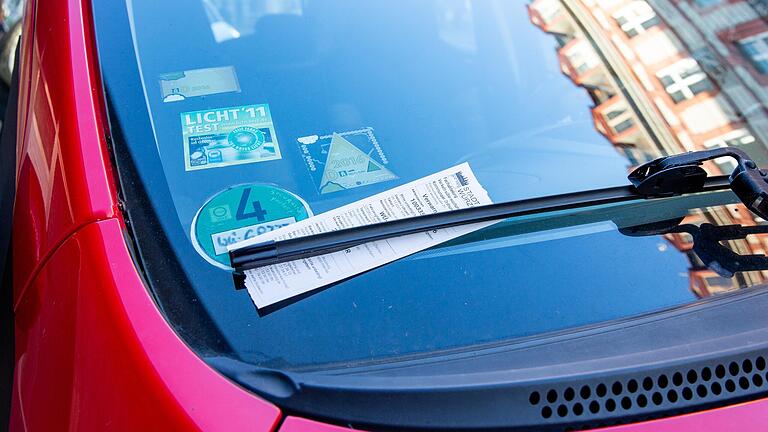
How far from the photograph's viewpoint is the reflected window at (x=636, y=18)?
1781 mm

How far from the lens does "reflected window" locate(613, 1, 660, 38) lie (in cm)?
178

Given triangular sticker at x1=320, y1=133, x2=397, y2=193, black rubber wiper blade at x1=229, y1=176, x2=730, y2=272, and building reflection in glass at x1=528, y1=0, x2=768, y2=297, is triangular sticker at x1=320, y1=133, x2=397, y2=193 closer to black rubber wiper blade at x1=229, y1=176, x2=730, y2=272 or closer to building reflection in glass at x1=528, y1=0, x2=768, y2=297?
black rubber wiper blade at x1=229, y1=176, x2=730, y2=272

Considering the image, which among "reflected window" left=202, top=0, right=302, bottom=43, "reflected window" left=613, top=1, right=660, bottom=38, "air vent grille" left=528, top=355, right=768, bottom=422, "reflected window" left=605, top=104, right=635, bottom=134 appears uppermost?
"reflected window" left=202, top=0, right=302, bottom=43

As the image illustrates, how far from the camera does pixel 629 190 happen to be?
52.4 inches

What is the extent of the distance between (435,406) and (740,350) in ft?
1.57

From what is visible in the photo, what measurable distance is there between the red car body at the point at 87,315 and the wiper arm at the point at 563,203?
0.68 feet

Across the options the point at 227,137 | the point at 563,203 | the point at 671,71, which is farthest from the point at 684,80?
the point at 227,137

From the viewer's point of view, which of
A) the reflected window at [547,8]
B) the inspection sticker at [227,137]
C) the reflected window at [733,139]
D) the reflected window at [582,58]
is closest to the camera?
the inspection sticker at [227,137]

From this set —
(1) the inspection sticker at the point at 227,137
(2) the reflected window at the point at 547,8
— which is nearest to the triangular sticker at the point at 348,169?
(1) the inspection sticker at the point at 227,137

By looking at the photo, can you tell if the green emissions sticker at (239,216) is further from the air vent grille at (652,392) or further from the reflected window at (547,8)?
the reflected window at (547,8)

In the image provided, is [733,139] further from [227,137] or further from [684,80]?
Answer: [227,137]

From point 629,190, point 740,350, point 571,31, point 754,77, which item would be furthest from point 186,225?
point 754,77

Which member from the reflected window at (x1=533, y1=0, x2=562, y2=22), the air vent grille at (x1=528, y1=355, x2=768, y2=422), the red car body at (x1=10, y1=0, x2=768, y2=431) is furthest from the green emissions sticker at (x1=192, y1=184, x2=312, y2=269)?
the reflected window at (x1=533, y1=0, x2=562, y2=22)

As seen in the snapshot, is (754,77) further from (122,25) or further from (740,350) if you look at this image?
(122,25)
